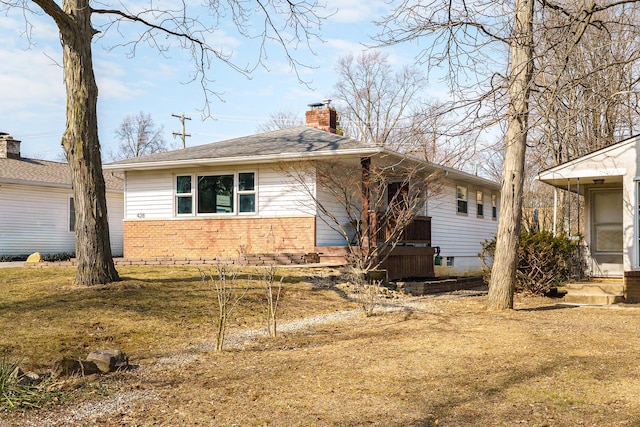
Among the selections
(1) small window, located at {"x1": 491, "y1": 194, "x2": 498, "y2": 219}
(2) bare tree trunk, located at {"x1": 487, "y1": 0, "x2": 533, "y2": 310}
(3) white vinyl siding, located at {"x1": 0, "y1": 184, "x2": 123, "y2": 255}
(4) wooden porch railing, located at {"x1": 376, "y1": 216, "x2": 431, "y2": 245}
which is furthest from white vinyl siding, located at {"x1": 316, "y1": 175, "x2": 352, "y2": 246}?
(3) white vinyl siding, located at {"x1": 0, "y1": 184, "x2": 123, "y2": 255}

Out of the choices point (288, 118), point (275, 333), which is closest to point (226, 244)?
point (275, 333)

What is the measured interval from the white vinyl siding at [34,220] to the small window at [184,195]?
7.87 meters

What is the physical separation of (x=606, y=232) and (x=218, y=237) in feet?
33.8

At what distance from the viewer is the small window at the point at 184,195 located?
63.1 feet

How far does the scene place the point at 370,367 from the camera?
6992 millimetres

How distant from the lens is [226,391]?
6203 mm

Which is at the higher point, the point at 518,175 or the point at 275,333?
the point at 518,175

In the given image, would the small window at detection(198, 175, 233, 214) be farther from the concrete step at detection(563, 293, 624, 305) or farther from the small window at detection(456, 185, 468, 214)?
the concrete step at detection(563, 293, 624, 305)

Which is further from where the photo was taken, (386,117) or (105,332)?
(386,117)

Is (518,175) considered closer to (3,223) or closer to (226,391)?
(226,391)

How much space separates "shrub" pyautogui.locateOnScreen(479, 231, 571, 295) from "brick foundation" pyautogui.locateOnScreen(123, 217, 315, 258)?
231 inches

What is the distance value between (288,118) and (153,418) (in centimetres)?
4574

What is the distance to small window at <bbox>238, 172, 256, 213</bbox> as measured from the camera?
18.3m

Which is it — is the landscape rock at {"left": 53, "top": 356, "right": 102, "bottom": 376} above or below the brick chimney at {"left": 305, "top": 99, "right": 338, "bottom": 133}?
below
